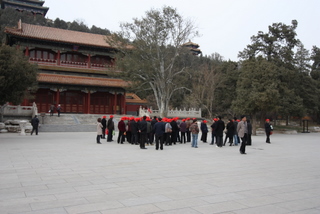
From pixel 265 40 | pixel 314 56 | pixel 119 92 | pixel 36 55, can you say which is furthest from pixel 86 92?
pixel 314 56

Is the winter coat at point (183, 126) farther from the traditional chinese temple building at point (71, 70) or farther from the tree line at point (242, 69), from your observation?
the traditional chinese temple building at point (71, 70)

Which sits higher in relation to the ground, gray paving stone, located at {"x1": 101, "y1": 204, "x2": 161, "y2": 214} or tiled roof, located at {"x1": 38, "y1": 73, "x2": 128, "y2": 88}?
tiled roof, located at {"x1": 38, "y1": 73, "x2": 128, "y2": 88}

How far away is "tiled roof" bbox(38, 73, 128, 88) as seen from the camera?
1213 inches

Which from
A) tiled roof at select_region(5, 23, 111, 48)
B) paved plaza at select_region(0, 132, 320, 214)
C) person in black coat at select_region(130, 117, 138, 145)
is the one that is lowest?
paved plaza at select_region(0, 132, 320, 214)

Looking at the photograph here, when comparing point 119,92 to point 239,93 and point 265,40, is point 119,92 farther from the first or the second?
point 265,40

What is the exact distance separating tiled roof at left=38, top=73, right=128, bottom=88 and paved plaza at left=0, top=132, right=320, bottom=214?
23059mm

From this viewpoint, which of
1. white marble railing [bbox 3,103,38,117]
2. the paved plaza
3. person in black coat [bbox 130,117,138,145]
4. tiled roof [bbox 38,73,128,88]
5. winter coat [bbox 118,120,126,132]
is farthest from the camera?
tiled roof [bbox 38,73,128,88]

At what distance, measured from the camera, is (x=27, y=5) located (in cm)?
7169

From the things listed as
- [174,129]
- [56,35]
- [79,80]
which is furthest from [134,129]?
[56,35]

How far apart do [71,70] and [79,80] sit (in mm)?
1760

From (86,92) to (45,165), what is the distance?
25366 mm

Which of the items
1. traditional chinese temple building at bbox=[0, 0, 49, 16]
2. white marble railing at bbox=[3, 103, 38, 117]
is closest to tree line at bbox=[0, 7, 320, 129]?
white marble railing at bbox=[3, 103, 38, 117]

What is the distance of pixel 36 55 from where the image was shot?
3297 cm

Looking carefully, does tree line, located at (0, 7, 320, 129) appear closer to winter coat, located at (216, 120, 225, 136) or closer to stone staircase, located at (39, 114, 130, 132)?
stone staircase, located at (39, 114, 130, 132)
